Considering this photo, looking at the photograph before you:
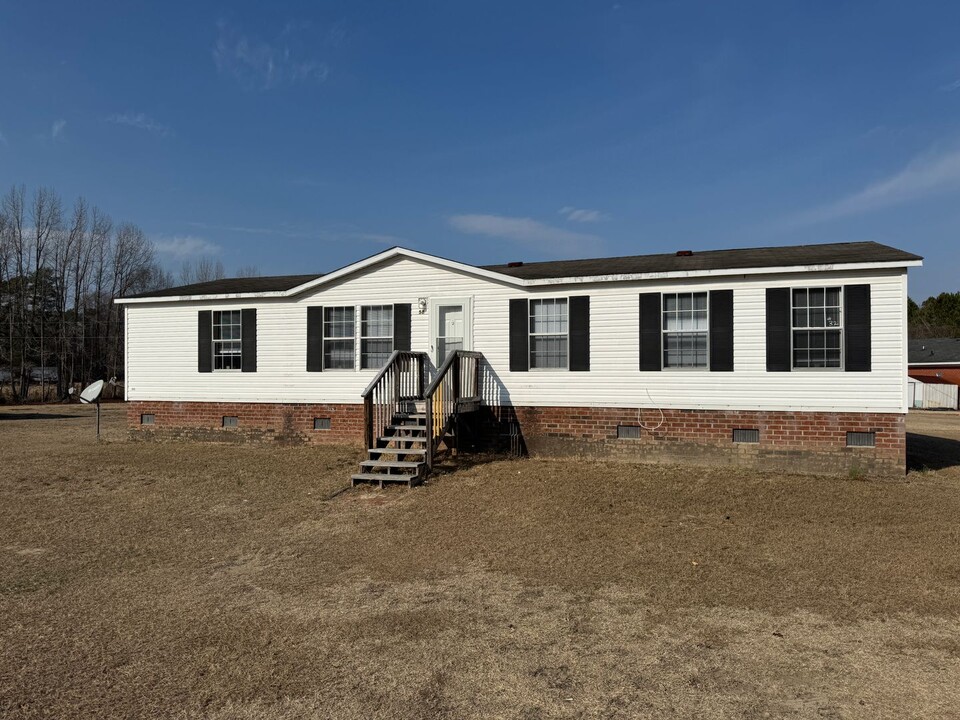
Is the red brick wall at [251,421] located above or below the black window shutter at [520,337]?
below

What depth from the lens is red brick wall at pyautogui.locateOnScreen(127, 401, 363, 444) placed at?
45.7 feet

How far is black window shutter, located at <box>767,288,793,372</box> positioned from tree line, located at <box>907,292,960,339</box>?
5814cm

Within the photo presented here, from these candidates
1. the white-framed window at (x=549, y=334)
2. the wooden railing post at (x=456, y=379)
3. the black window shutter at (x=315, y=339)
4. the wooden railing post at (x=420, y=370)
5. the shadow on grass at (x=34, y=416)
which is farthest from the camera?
the shadow on grass at (x=34, y=416)

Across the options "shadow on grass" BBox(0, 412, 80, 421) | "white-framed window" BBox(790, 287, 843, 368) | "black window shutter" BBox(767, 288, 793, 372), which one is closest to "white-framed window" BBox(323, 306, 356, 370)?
"black window shutter" BBox(767, 288, 793, 372)

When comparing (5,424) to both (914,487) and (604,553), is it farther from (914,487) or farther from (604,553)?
(914,487)

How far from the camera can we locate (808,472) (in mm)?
11016

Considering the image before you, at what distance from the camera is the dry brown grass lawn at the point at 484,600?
149 inches

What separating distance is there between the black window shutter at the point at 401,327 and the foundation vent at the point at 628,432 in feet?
14.6

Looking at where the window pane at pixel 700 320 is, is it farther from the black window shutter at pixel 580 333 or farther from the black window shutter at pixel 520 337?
the black window shutter at pixel 520 337

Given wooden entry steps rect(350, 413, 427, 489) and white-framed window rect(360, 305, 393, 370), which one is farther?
white-framed window rect(360, 305, 393, 370)

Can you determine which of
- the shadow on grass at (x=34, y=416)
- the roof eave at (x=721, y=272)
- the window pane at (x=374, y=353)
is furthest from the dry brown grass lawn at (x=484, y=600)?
the shadow on grass at (x=34, y=416)

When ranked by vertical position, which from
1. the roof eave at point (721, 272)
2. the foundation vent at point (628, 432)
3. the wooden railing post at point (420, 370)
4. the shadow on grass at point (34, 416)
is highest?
the roof eave at point (721, 272)

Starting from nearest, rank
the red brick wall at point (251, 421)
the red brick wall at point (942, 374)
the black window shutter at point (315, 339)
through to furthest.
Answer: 1. the red brick wall at point (251, 421)
2. the black window shutter at point (315, 339)
3. the red brick wall at point (942, 374)

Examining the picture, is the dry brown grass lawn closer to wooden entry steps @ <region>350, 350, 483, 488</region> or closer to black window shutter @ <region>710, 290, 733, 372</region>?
wooden entry steps @ <region>350, 350, 483, 488</region>
